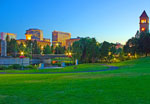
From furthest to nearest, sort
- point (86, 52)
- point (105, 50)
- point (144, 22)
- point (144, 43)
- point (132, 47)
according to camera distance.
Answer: point (144, 22) < point (132, 47) < point (144, 43) < point (86, 52) < point (105, 50)

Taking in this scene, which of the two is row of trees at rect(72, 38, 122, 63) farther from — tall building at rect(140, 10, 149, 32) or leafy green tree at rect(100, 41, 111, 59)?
tall building at rect(140, 10, 149, 32)

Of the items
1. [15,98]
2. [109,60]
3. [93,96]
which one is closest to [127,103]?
[93,96]

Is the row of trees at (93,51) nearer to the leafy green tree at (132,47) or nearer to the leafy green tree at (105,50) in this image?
the leafy green tree at (105,50)

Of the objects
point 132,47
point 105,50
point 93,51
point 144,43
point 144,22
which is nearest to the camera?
point 105,50

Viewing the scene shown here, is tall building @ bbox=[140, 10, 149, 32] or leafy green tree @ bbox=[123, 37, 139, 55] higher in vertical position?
tall building @ bbox=[140, 10, 149, 32]

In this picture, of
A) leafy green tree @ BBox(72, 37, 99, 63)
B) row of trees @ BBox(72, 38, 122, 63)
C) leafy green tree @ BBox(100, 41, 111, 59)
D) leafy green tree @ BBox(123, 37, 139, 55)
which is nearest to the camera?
leafy green tree @ BBox(100, 41, 111, 59)

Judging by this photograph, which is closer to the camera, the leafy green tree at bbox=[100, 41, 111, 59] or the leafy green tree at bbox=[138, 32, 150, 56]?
the leafy green tree at bbox=[100, 41, 111, 59]

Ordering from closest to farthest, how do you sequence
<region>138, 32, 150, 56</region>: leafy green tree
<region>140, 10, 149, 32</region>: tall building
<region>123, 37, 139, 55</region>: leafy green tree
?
<region>138, 32, 150, 56</region>: leafy green tree, <region>123, 37, 139, 55</region>: leafy green tree, <region>140, 10, 149, 32</region>: tall building

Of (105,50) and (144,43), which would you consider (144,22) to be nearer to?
(144,43)

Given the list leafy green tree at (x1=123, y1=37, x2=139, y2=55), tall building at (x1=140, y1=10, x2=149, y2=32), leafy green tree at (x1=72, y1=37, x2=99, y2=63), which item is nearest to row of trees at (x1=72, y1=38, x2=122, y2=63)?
leafy green tree at (x1=72, y1=37, x2=99, y2=63)

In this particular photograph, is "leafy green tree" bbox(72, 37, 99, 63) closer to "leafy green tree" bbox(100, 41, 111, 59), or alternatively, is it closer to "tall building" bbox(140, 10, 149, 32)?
"leafy green tree" bbox(100, 41, 111, 59)

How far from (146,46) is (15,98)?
74839mm

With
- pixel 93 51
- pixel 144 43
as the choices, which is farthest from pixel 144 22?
pixel 93 51

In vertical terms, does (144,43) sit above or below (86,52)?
above
